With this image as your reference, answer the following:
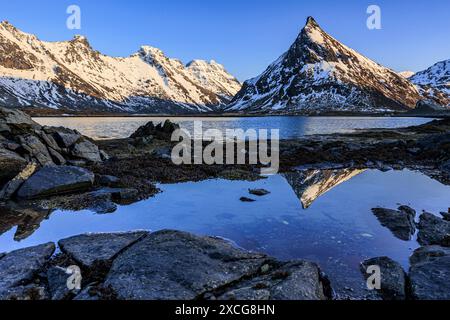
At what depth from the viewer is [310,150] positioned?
44.2 meters

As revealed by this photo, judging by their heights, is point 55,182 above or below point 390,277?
above

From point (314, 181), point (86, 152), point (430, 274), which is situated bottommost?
point (430, 274)

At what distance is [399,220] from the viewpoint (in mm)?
18859

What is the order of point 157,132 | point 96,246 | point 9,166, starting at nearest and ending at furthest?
point 96,246
point 9,166
point 157,132

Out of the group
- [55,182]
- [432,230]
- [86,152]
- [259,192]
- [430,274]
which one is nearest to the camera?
[430,274]

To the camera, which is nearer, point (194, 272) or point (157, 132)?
point (194, 272)

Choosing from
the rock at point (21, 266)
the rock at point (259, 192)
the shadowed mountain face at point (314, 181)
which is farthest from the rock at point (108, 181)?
the shadowed mountain face at point (314, 181)

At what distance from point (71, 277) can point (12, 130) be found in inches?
990

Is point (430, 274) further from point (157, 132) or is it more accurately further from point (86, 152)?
point (157, 132)

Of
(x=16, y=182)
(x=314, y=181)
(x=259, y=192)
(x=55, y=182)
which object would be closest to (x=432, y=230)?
(x=259, y=192)

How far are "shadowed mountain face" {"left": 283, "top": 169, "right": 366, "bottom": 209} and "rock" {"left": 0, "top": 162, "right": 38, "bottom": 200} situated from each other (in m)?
19.2

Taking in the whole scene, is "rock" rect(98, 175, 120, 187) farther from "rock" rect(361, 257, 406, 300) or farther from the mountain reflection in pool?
"rock" rect(361, 257, 406, 300)

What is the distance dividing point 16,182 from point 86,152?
12623 mm
